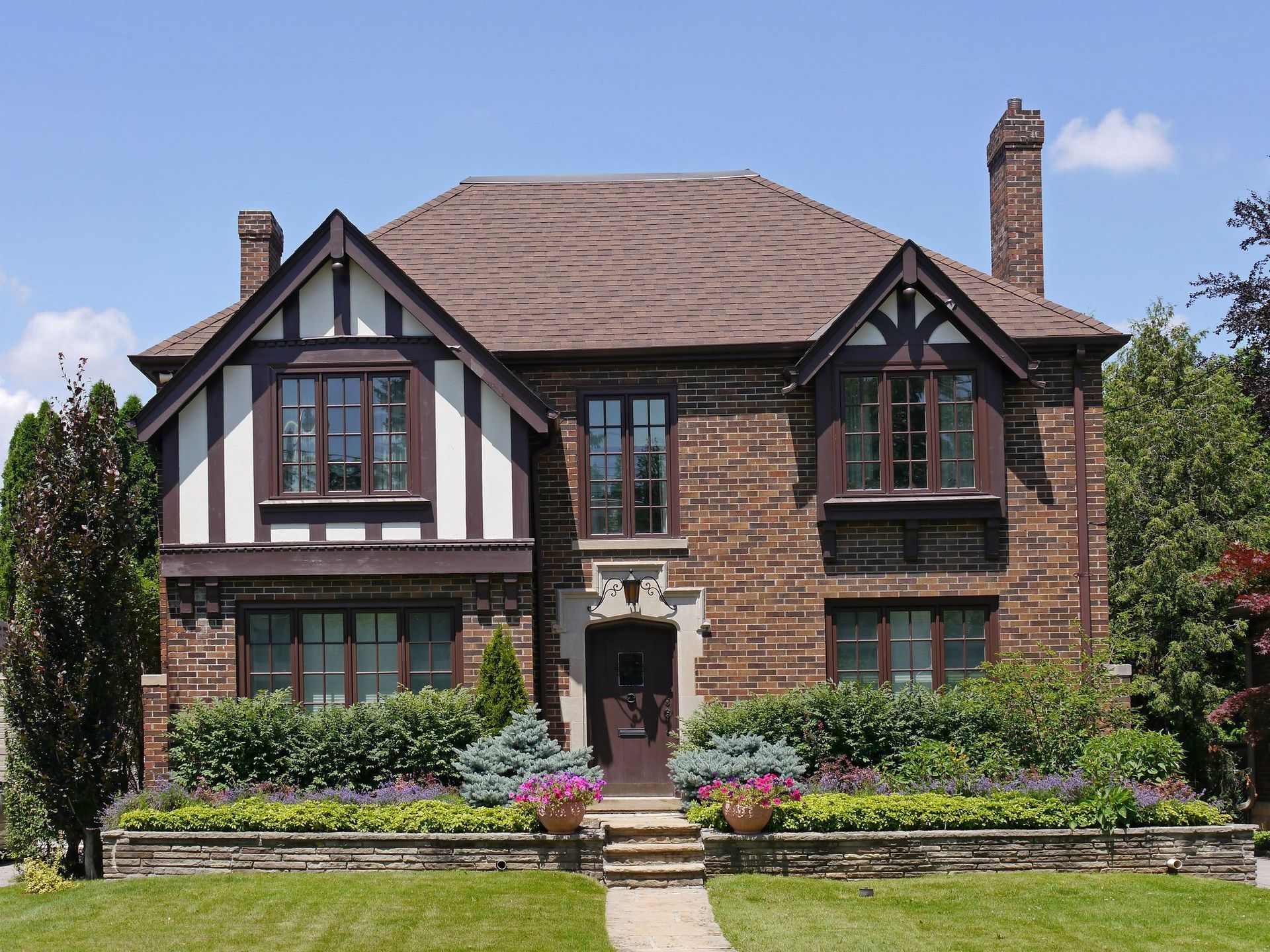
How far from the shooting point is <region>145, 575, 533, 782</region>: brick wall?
17.1 m

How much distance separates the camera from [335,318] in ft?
56.6

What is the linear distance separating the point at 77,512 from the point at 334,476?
312 cm

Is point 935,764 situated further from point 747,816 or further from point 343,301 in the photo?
point 343,301

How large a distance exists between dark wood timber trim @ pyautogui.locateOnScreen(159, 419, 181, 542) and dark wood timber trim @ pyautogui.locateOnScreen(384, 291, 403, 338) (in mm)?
2977

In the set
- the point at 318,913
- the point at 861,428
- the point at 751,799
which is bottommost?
the point at 318,913

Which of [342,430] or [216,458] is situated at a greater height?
[342,430]

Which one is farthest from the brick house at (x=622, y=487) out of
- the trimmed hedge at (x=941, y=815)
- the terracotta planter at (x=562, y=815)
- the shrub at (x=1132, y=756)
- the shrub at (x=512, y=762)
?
the trimmed hedge at (x=941, y=815)

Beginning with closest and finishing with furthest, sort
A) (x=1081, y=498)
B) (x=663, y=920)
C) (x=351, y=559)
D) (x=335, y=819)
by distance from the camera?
(x=663, y=920), (x=335, y=819), (x=351, y=559), (x=1081, y=498)

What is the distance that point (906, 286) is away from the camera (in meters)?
17.4

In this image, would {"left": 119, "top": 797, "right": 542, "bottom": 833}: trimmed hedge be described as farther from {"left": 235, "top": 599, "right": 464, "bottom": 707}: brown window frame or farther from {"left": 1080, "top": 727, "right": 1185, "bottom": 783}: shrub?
{"left": 1080, "top": 727, "right": 1185, "bottom": 783}: shrub

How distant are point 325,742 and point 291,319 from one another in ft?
17.7

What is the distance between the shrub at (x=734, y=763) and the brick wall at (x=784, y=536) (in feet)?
5.69

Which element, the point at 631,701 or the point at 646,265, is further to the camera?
the point at 646,265

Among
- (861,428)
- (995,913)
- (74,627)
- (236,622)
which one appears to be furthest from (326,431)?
(995,913)
